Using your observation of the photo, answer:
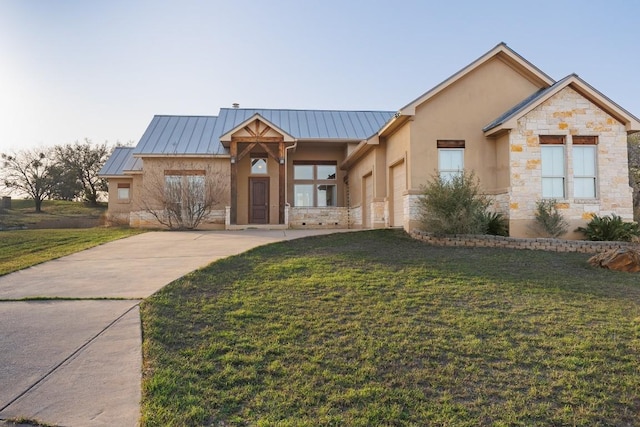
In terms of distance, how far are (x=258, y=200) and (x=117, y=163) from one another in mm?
8985

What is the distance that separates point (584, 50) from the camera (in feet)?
49.2

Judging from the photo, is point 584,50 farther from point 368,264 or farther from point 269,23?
point 368,264

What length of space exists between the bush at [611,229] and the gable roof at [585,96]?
2997 mm

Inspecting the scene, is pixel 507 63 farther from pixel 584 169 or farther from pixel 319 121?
pixel 319 121

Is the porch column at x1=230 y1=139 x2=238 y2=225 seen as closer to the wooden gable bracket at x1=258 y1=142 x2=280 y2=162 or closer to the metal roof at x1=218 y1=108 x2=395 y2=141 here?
the wooden gable bracket at x1=258 y1=142 x2=280 y2=162

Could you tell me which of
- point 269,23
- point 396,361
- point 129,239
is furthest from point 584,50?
point 129,239

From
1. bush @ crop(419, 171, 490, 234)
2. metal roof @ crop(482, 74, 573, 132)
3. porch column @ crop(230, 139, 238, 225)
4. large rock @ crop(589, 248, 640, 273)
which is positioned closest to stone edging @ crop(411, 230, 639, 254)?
bush @ crop(419, 171, 490, 234)

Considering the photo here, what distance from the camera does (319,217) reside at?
2011 centimetres

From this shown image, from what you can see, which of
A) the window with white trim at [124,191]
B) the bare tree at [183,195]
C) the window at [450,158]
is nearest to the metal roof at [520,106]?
the window at [450,158]

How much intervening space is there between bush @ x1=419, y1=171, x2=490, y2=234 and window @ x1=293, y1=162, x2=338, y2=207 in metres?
11.0

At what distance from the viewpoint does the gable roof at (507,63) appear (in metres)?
13.0

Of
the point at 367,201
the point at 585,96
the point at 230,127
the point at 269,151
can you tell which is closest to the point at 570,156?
the point at 585,96

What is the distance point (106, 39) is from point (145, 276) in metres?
8.28

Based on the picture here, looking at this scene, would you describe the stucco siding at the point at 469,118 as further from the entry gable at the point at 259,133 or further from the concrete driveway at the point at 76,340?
the concrete driveway at the point at 76,340
